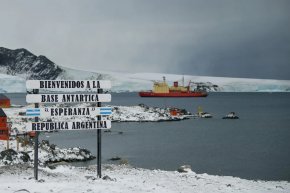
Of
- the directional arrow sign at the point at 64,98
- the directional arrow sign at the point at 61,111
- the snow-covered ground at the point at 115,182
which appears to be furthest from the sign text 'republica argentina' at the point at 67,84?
the snow-covered ground at the point at 115,182

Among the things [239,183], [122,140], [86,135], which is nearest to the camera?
[239,183]

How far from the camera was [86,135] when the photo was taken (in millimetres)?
64062

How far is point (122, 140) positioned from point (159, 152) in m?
13.0

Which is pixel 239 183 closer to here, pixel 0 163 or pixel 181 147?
pixel 0 163

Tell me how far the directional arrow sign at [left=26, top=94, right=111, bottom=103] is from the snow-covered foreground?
2.85 metres

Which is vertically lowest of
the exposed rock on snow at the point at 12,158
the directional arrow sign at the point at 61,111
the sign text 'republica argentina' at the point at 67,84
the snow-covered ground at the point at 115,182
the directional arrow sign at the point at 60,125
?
the exposed rock on snow at the point at 12,158

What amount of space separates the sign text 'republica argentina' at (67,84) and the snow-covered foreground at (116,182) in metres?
3.36

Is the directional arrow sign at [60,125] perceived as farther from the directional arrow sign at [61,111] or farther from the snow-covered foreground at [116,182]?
the snow-covered foreground at [116,182]

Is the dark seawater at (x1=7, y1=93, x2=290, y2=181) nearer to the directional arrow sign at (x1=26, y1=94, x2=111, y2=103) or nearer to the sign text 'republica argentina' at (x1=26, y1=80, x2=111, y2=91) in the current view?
the directional arrow sign at (x1=26, y1=94, x2=111, y2=103)

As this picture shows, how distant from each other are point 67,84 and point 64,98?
20.8 inches

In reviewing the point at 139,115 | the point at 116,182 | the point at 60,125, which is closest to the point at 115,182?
the point at 116,182

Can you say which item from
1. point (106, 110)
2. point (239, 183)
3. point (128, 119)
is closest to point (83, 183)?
point (106, 110)

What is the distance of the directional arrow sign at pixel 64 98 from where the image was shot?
16.3 m

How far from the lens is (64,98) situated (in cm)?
1667
